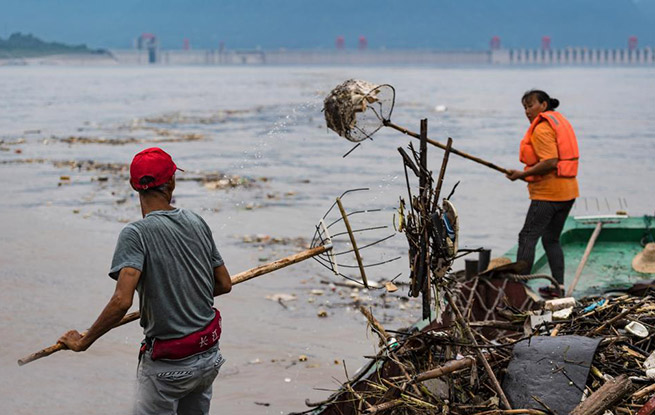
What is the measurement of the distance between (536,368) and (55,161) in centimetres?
1923

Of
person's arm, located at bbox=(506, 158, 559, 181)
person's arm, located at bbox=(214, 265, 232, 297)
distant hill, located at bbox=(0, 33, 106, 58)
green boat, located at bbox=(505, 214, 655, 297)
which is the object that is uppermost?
A: distant hill, located at bbox=(0, 33, 106, 58)

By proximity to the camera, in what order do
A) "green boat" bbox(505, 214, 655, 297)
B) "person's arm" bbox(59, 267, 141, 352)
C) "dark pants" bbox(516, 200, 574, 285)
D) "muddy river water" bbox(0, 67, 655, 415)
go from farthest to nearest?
"green boat" bbox(505, 214, 655, 297) → "muddy river water" bbox(0, 67, 655, 415) → "dark pants" bbox(516, 200, 574, 285) → "person's arm" bbox(59, 267, 141, 352)

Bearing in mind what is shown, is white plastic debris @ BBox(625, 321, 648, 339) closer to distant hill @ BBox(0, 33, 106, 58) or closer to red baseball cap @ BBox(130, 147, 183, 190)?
red baseball cap @ BBox(130, 147, 183, 190)

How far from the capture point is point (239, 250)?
12.1 metres

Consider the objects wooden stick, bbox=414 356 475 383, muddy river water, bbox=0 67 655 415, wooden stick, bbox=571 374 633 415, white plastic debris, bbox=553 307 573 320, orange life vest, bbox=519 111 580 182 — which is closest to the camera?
wooden stick, bbox=571 374 633 415

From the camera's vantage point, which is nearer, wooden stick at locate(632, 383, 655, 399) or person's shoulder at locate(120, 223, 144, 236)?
person's shoulder at locate(120, 223, 144, 236)

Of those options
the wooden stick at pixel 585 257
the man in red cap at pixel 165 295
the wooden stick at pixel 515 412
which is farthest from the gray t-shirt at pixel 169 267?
the wooden stick at pixel 585 257

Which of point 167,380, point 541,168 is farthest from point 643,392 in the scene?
point 541,168

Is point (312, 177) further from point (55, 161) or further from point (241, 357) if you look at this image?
point (241, 357)

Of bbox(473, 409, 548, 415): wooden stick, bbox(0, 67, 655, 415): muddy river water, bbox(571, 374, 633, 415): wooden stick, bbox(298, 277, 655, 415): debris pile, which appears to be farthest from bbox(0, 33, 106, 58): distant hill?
bbox(571, 374, 633, 415): wooden stick

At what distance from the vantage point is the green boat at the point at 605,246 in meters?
8.12

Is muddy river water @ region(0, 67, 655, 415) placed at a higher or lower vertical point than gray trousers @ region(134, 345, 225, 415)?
lower

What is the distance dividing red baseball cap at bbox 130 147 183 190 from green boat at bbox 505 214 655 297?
5.05m

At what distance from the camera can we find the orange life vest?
6.68 m
